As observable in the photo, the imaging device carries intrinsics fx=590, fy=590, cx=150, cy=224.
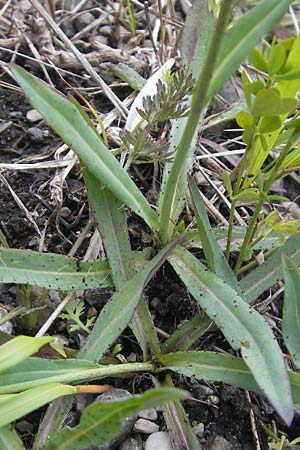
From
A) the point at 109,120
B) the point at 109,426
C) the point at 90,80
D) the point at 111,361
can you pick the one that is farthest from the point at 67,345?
the point at 90,80

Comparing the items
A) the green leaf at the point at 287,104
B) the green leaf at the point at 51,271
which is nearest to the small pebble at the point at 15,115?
the green leaf at the point at 51,271

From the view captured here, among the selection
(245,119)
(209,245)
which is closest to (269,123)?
(245,119)

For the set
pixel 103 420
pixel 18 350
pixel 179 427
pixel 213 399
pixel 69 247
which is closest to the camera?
pixel 103 420

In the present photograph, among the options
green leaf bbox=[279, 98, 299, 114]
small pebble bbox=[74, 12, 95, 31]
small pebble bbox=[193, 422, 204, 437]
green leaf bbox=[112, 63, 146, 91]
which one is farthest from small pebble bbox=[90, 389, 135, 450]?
small pebble bbox=[74, 12, 95, 31]

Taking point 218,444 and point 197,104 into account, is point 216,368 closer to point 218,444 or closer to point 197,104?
point 218,444

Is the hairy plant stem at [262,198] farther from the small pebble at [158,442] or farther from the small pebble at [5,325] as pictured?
the small pebble at [5,325]

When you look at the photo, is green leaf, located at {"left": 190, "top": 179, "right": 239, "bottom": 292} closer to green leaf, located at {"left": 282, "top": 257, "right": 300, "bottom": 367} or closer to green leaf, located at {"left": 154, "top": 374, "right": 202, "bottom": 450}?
green leaf, located at {"left": 282, "top": 257, "right": 300, "bottom": 367}

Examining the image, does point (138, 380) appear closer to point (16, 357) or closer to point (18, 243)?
point (16, 357)
